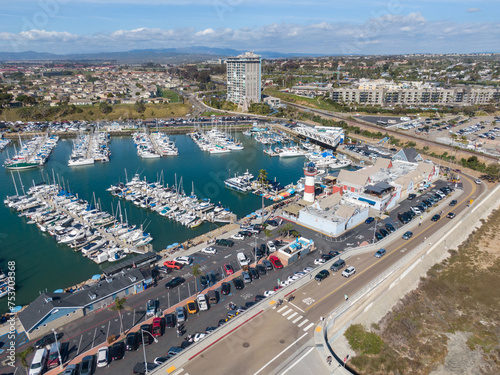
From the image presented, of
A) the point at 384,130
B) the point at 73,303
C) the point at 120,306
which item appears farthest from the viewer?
the point at 384,130

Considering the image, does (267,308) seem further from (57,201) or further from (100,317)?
(57,201)

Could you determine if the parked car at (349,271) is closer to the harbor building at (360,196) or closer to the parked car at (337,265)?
the parked car at (337,265)

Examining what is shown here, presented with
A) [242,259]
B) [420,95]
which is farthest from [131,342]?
[420,95]

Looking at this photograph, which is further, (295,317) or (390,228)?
(390,228)

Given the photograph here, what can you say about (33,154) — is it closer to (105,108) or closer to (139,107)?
(105,108)

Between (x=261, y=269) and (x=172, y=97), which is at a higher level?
(x=172, y=97)

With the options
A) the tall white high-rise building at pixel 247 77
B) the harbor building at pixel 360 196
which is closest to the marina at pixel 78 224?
the harbor building at pixel 360 196
